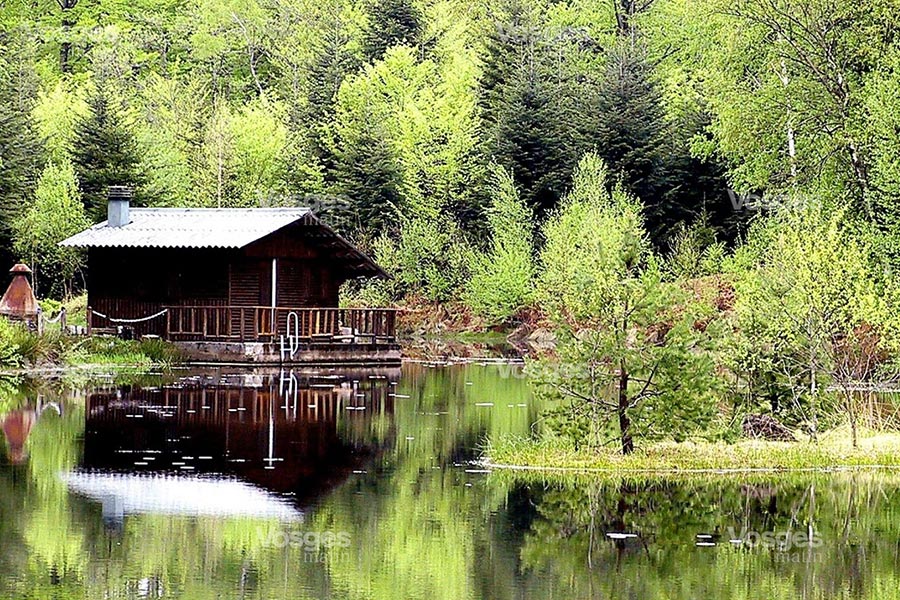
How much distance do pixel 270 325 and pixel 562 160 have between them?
21.2 meters

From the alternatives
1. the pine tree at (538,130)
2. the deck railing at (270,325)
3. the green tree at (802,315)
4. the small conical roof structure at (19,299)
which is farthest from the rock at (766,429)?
the pine tree at (538,130)

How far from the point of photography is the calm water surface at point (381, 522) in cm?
1231

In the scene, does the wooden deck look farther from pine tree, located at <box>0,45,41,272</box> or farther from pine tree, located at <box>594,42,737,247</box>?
pine tree, located at <box>594,42,737,247</box>

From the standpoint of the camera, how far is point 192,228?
42.3 meters

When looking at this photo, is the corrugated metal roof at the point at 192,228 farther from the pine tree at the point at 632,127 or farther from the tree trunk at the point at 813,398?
the tree trunk at the point at 813,398

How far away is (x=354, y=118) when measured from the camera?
218 ft

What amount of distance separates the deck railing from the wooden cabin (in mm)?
26

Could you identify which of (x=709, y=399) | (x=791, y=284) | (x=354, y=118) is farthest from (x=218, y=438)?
(x=354, y=118)

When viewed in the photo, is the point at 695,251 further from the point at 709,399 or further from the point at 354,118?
the point at 709,399

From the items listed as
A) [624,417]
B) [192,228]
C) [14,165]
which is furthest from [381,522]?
[14,165]

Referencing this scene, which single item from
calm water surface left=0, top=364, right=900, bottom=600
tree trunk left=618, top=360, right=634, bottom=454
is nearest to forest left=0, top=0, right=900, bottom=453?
tree trunk left=618, top=360, right=634, bottom=454

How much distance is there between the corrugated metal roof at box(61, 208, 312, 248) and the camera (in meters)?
41.0

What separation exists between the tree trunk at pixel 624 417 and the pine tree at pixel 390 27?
5493 centimetres

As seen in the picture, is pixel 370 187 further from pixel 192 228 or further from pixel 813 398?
pixel 813 398
